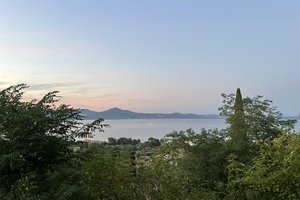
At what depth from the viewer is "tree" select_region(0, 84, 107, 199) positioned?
7555mm

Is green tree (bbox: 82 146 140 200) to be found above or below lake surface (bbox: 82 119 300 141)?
below

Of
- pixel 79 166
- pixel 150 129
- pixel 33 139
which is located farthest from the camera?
pixel 150 129

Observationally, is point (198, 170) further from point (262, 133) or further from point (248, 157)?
point (262, 133)

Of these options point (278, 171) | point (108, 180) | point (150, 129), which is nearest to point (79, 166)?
point (108, 180)

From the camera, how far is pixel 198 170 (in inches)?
560

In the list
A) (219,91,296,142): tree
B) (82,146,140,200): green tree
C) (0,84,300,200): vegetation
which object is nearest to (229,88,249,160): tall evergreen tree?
(219,91,296,142): tree

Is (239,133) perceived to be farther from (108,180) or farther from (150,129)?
(150,129)

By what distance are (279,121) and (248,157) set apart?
2.58m

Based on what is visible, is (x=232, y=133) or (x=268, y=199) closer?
(x=268, y=199)

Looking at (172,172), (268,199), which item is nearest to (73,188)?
(172,172)

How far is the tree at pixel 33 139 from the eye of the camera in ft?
24.8

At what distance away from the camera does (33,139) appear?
7.81m

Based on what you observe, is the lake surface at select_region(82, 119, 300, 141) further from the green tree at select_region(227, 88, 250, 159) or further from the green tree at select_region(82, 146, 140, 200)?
the green tree at select_region(82, 146, 140, 200)

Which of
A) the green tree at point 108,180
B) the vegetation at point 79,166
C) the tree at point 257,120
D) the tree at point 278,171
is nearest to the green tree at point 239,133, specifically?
the tree at point 257,120
